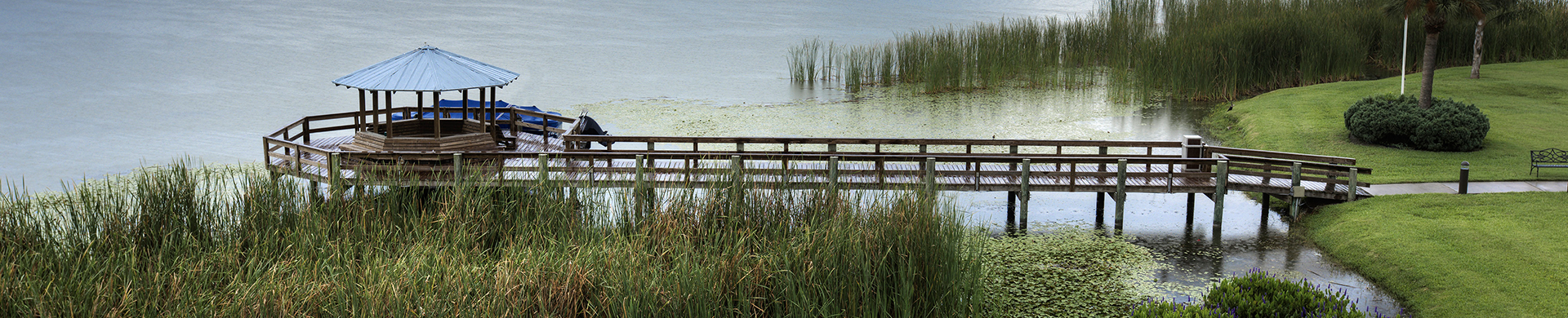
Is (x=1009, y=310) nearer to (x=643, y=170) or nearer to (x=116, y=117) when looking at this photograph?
(x=643, y=170)

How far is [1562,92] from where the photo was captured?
912 inches

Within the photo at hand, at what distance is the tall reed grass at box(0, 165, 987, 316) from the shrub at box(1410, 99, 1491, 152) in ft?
38.1

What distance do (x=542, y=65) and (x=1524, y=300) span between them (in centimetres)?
3405

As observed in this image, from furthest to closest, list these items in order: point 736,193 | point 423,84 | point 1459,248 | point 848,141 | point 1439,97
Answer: point 1439,97 < point 848,141 < point 423,84 < point 1459,248 < point 736,193

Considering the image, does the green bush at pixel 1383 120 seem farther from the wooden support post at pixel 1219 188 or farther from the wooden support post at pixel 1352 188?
the wooden support post at pixel 1219 188

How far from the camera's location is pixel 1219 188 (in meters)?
13.8

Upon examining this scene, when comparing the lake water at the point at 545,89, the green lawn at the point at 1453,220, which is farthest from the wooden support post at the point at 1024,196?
the green lawn at the point at 1453,220

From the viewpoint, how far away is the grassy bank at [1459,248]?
1014 cm

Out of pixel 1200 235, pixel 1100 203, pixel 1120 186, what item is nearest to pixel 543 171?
pixel 1120 186

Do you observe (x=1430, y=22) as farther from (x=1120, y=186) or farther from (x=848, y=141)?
(x=848, y=141)

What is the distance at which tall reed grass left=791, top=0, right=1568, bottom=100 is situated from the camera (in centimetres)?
2678

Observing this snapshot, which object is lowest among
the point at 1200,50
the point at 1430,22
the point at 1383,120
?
the point at 1383,120

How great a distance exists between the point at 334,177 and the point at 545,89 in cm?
2304

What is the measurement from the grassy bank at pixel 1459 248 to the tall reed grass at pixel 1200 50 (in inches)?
514
